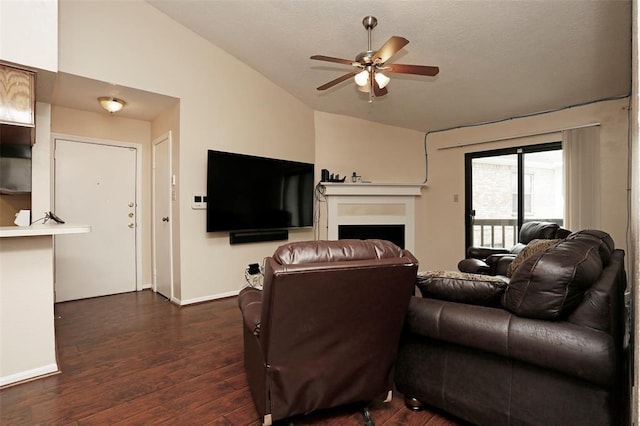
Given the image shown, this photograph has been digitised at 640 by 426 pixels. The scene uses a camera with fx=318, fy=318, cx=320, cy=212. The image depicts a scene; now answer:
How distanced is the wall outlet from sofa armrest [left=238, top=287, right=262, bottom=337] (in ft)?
6.75

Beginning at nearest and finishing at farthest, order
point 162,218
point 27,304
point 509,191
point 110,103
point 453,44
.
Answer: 1. point 27,304
2. point 453,44
3. point 110,103
4. point 162,218
5. point 509,191

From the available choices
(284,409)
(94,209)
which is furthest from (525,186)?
(94,209)

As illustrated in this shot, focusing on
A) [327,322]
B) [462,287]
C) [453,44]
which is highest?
[453,44]

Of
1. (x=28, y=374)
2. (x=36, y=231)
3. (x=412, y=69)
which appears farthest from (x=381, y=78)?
(x=28, y=374)

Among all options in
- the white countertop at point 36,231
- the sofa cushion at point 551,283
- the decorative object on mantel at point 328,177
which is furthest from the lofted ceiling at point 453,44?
the white countertop at point 36,231

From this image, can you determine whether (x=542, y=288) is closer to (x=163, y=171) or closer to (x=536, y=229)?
(x=536, y=229)

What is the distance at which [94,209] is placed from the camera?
405cm

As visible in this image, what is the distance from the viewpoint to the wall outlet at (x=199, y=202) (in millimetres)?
3777

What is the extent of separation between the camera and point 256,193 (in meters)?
4.16

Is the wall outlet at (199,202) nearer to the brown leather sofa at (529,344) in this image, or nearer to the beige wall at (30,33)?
the beige wall at (30,33)

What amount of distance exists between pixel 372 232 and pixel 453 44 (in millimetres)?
2938

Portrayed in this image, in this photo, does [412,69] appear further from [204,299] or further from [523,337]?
[204,299]

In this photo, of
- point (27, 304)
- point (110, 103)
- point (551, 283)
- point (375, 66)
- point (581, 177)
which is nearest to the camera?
point (551, 283)

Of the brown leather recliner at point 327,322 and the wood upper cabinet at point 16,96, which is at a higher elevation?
the wood upper cabinet at point 16,96
